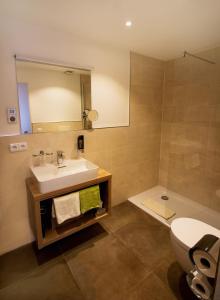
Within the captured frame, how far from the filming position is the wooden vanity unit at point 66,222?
155 centimetres

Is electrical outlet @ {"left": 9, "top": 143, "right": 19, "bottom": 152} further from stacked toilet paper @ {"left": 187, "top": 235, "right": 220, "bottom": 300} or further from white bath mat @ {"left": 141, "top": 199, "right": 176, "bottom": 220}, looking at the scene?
white bath mat @ {"left": 141, "top": 199, "right": 176, "bottom": 220}

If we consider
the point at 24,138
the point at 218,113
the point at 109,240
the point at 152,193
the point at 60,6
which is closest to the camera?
the point at 60,6

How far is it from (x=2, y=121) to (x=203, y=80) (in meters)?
2.54

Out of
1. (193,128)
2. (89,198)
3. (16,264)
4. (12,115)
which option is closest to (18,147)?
(12,115)

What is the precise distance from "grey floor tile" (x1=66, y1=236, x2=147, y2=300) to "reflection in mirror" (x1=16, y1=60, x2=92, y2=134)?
1.41m

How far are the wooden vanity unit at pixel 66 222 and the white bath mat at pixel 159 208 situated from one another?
92cm

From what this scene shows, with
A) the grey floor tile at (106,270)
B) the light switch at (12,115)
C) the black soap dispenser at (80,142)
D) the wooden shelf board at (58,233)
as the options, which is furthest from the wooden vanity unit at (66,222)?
the light switch at (12,115)

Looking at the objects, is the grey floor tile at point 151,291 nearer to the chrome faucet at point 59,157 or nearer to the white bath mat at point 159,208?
the white bath mat at point 159,208

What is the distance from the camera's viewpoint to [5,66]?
1.59m

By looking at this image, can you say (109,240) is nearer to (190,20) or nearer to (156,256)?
(156,256)

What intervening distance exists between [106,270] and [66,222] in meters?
0.61

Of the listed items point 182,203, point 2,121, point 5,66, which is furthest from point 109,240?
point 5,66

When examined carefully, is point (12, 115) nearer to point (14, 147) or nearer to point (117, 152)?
point (14, 147)

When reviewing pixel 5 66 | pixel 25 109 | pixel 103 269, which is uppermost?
pixel 5 66
